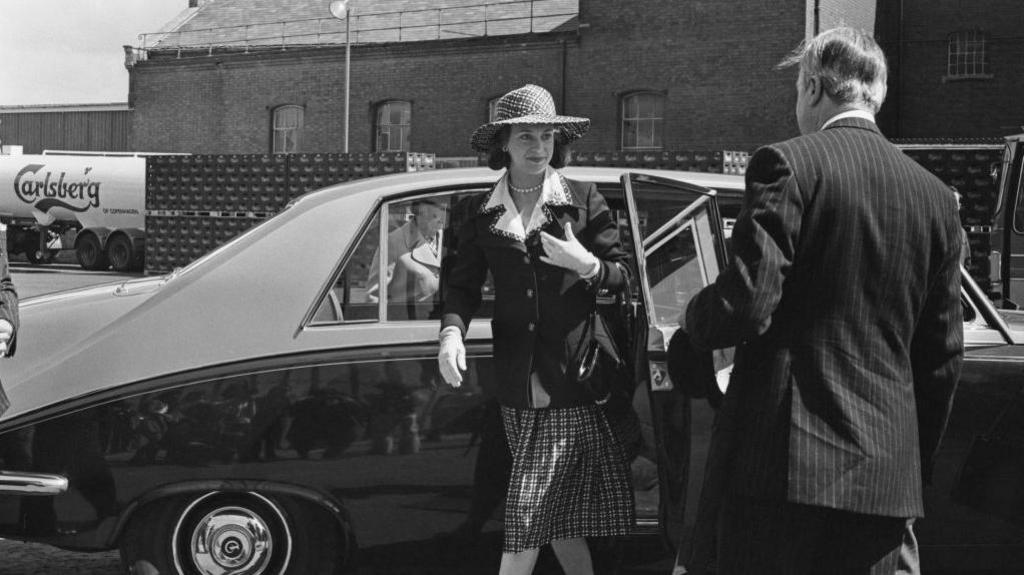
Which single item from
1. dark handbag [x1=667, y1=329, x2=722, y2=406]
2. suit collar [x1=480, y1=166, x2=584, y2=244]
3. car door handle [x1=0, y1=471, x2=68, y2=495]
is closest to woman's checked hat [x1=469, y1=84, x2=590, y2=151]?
suit collar [x1=480, y1=166, x2=584, y2=244]

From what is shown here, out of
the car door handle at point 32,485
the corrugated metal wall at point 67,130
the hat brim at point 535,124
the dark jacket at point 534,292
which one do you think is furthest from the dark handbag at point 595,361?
the corrugated metal wall at point 67,130

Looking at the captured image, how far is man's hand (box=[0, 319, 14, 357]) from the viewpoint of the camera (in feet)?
13.8

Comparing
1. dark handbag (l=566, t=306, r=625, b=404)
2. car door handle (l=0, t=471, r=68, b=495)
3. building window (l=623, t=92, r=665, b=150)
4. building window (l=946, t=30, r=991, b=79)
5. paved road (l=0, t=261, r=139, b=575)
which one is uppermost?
building window (l=946, t=30, r=991, b=79)

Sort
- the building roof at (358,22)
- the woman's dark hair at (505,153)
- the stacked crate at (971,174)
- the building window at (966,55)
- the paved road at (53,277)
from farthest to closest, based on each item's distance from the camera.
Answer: the building roof at (358,22) → the building window at (966,55) → the paved road at (53,277) → the stacked crate at (971,174) → the woman's dark hair at (505,153)

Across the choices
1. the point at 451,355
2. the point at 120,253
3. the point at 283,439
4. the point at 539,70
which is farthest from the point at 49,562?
the point at 539,70

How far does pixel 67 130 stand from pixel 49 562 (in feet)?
153

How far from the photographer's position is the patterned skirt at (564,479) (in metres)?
3.71

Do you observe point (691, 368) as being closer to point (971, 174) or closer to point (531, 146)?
point (531, 146)

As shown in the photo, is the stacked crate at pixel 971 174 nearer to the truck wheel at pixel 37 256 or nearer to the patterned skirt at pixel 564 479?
the patterned skirt at pixel 564 479

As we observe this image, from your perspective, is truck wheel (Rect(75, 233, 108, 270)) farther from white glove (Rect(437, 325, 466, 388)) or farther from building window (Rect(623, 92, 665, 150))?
white glove (Rect(437, 325, 466, 388))

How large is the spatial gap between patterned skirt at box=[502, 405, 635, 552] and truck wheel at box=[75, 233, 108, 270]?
96.7 ft

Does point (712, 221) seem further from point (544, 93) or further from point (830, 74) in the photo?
point (830, 74)

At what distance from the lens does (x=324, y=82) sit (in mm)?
36781

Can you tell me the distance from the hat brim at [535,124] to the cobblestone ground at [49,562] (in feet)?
9.01
